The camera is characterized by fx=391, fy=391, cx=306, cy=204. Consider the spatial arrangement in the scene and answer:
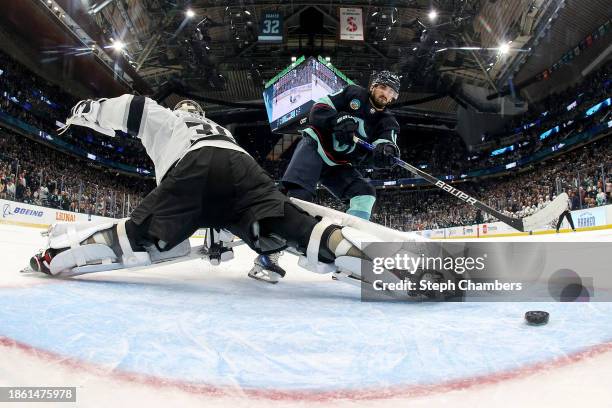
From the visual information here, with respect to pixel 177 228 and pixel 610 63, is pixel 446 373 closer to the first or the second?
pixel 177 228

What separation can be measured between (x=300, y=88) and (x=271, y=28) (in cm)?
201

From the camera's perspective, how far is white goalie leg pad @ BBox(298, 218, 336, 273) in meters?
1.54

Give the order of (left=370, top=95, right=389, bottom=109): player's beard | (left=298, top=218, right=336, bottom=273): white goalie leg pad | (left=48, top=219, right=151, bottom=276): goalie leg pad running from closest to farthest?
(left=298, top=218, right=336, bottom=273): white goalie leg pad
(left=48, top=219, right=151, bottom=276): goalie leg pad
(left=370, top=95, right=389, bottom=109): player's beard

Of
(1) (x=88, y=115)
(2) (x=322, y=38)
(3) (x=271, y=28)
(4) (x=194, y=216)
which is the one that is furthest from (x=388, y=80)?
(2) (x=322, y=38)

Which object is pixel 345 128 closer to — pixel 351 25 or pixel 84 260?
pixel 84 260

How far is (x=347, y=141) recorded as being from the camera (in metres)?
2.53

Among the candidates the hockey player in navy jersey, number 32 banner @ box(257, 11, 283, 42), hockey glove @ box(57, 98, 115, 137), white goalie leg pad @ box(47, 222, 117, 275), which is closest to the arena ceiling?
number 32 banner @ box(257, 11, 283, 42)

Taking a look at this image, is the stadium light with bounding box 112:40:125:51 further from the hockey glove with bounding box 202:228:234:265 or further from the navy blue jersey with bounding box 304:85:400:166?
the hockey glove with bounding box 202:228:234:265

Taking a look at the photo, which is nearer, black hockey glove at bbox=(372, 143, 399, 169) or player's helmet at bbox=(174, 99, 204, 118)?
player's helmet at bbox=(174, 99, 204, 118)

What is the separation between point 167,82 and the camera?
16.7 m

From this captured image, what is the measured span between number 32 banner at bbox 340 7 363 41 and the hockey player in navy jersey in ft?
32.3

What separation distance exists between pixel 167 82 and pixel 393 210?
12.9 metres

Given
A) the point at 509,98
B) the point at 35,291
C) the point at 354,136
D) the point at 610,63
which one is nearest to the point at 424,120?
the point at 509,98

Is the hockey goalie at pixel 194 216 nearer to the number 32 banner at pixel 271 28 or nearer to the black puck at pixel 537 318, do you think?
the black puck at pixel 537 318
